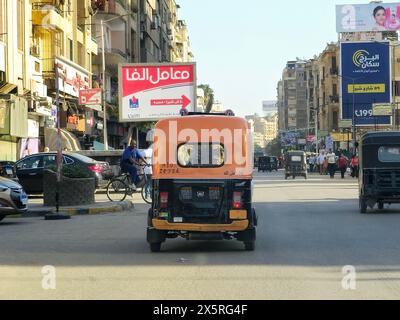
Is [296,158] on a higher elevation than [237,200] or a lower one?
higher

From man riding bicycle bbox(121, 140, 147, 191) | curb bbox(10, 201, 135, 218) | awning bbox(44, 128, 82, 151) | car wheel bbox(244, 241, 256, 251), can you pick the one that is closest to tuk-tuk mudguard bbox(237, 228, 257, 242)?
A: car wheel bbox(244, 241, 256, 251)

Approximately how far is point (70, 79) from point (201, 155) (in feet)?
107

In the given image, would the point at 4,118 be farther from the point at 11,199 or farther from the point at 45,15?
the point at 11,199

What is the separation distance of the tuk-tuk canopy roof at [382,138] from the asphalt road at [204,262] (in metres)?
3.61

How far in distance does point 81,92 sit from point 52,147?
142 inches

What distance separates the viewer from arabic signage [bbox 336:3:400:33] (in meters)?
88.4

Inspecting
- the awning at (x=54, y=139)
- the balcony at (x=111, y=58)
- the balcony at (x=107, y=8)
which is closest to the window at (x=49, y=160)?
the awning at (x=54, y=139)

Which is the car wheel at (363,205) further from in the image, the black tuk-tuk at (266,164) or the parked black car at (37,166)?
the black tuk-tuk at (266,164)

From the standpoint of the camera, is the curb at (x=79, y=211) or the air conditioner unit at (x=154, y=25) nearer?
the curb at (x=79, y=211)

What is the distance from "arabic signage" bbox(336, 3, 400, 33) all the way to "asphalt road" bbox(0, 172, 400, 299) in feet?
247

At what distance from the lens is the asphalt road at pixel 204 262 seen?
8352 mm

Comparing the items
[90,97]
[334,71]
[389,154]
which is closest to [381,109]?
[334,71]

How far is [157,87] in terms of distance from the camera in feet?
139
